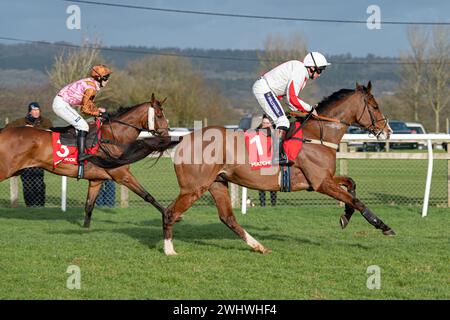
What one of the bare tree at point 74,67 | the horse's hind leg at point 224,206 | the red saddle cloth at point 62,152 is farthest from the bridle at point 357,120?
the bare tree at point 74,67

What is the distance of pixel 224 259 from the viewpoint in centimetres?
741

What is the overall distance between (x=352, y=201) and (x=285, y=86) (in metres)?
1.58

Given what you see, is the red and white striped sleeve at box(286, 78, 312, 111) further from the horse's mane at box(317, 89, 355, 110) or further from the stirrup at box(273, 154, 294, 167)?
the stirrup at box(273, 154, 294, 167)

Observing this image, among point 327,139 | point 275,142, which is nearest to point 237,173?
point 275,142

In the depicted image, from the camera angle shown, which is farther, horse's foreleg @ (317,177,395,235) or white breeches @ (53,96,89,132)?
white breeches @ (53,96,89,132)

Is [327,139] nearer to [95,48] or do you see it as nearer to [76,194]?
[76,194]

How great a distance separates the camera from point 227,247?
27.2 feet

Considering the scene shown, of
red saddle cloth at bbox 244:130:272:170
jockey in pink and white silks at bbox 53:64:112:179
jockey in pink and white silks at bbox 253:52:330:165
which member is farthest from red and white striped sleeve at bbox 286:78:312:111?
jockey in pink and white silks at bbox 53:64:112:179

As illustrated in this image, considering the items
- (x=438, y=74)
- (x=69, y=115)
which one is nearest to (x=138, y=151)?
(x=69, y=115)

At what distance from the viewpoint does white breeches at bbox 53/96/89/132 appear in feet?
32.4

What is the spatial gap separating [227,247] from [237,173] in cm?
96

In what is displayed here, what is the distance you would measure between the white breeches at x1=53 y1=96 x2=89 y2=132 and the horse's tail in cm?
67
